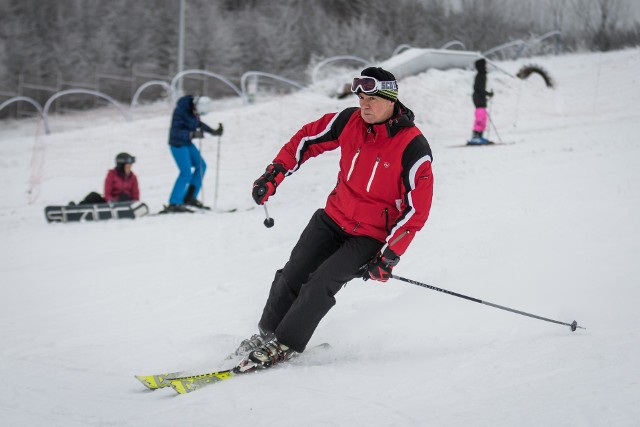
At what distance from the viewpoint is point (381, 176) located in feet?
11.1

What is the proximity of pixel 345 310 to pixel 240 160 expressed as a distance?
955 centimetres

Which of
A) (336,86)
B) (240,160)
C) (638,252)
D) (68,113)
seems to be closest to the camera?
(638,252)

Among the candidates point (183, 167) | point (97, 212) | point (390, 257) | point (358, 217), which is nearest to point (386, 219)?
point (358, 217)

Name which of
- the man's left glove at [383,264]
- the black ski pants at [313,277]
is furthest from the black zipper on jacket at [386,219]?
the man's left glove at [383,264]

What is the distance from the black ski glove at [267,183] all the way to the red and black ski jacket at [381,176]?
0.31m

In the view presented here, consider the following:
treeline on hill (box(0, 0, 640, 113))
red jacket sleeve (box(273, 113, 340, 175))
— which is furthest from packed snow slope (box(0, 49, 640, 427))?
treeline on hill (box(0, 0, 640, 113))

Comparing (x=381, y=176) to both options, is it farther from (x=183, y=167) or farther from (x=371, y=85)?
(x=183, y=167)

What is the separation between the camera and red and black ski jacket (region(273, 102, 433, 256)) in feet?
10.8

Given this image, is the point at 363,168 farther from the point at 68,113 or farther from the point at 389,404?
the point at 68,113

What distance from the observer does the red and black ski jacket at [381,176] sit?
331cm

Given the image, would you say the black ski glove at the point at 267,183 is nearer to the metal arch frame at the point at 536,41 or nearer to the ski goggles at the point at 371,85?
the ski goggles at the point at 371,85

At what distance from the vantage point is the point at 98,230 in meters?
8.05

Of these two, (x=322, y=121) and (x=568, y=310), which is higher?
(x=322, y=121)

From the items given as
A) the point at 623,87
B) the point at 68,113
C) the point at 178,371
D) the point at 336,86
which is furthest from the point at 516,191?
the point at 68,113
